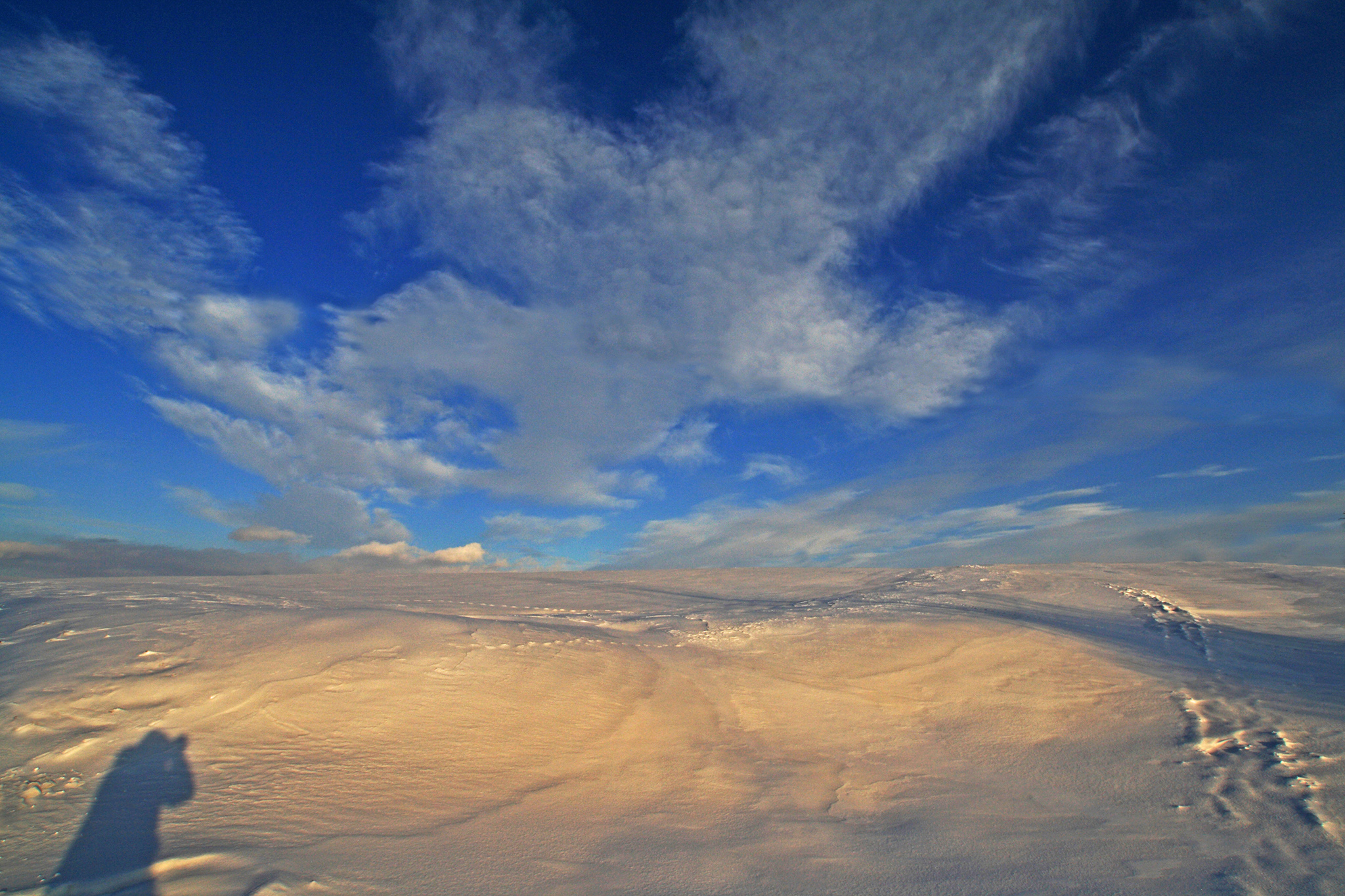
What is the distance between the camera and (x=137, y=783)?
15.7 feet

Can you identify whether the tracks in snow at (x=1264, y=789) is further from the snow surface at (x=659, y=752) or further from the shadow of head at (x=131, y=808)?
the shadow of head at (x=131, y=808)

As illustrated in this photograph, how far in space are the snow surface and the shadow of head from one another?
27 mm

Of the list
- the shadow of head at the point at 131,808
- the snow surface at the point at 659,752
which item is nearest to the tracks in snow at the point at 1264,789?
the snow surface at the point at 659,752

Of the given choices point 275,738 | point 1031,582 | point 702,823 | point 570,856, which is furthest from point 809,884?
point 1031,582

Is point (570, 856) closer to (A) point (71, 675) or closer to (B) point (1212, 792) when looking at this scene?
(B) point (1212, 792)

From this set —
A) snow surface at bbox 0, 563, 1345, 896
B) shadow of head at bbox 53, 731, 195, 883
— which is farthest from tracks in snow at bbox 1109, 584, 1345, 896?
shadow of head at bbox 53, 731, 195, 883

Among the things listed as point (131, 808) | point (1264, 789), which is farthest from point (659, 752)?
point (1264, 789)

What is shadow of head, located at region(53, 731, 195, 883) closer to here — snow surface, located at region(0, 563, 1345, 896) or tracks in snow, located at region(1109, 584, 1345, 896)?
snow surface, located at region(0, 563, 1345, 896)

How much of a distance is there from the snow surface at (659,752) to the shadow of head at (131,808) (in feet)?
0.09

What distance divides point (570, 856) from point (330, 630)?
5.77 metres

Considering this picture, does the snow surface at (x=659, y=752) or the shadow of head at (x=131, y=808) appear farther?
the snow surface at (x=659, y=752)

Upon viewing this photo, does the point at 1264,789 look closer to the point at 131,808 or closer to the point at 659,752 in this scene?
the point at 659,752

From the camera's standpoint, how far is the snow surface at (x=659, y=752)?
3.89 metres

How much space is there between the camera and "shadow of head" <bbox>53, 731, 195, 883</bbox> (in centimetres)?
362
